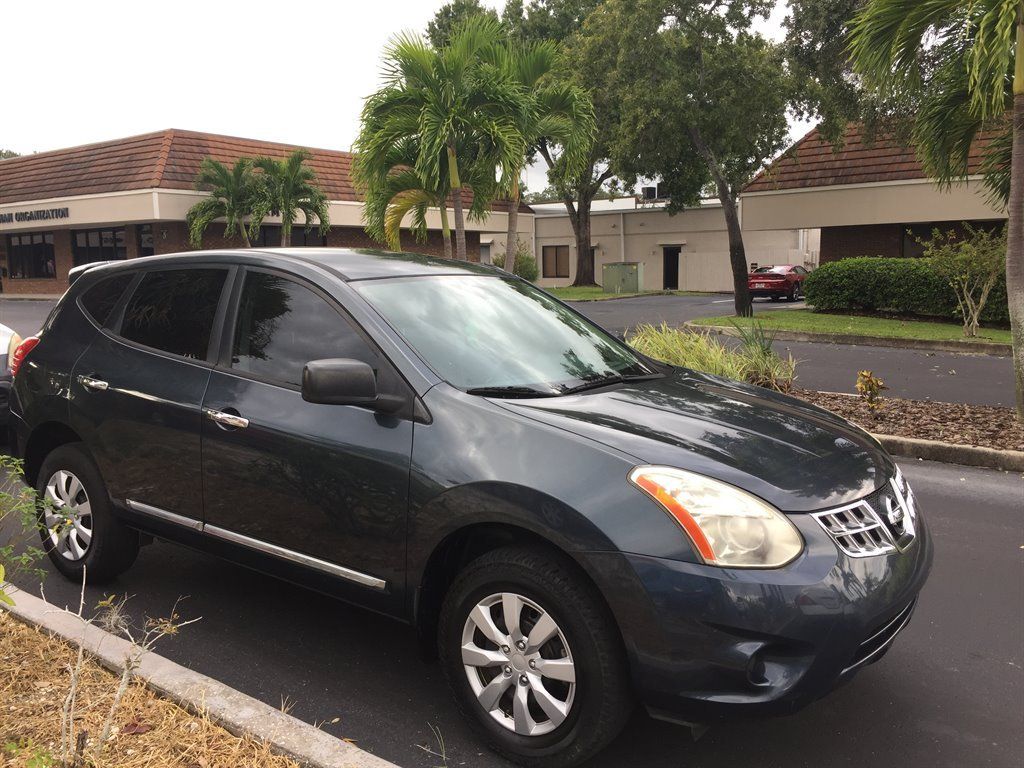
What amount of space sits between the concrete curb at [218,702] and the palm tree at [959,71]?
7.66 meters

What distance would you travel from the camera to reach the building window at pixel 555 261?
4919 centimetres

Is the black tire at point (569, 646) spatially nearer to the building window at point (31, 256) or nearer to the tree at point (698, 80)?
the tree at point (698, 80)

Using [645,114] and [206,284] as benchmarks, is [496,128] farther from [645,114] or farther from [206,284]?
[645,114]

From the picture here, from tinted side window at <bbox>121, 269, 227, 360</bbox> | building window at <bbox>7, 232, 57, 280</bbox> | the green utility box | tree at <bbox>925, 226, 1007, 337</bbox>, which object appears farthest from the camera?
the green utility box

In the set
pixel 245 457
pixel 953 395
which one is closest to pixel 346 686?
pixel 245 457

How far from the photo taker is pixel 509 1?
43.2 meters

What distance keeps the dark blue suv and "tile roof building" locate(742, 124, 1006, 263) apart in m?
23.7

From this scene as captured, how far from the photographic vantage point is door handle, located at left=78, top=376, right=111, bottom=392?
4277 mm

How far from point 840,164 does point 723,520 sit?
1064 inches

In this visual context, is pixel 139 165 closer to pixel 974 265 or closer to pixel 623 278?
pixel 623 278

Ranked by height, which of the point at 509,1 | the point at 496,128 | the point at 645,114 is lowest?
the point at 496,128

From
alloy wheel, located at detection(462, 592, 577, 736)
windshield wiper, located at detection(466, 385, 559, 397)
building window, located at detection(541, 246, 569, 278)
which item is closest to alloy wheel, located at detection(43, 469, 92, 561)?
windshield wiper, located at detection(466, 385, 559, 397)

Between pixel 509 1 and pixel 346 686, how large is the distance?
146ft

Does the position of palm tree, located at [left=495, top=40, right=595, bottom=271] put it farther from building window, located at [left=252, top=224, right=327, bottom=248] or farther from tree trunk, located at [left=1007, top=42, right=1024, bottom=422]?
building window, located at [left=252, top=224, right=327, bottom=248]
